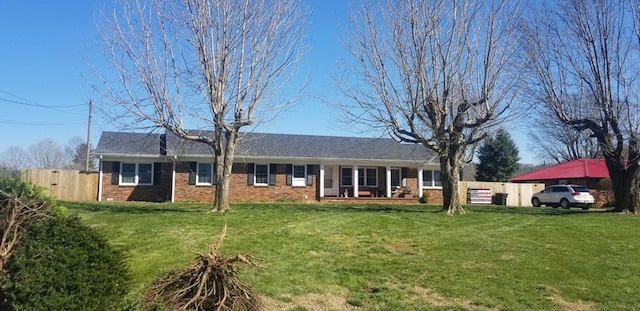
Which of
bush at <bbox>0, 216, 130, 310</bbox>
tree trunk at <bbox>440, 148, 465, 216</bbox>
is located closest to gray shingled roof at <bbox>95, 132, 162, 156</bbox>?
tree trunk at <bbox>440, 148, 465, 216</bbox>

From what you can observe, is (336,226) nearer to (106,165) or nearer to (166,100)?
(166,100)

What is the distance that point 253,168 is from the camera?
29094 millimetres

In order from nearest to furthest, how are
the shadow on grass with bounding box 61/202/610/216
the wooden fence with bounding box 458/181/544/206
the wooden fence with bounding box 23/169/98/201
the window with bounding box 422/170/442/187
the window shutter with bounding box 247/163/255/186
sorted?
the shadow on grass with bounding box 61/202/610/216
the wooden fence with bounding box 23/169/98/201
the window shutter with bounding box 247/163/255/186
the window with bounding box 422/170/442/187
the wooden fence with bounding box 458/181/544/206

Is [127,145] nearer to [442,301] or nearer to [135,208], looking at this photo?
[135,208]

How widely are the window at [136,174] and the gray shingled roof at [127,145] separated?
2.32 feet

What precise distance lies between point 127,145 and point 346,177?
13.1 m

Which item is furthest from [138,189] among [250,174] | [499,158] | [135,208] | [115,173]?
[499,158]

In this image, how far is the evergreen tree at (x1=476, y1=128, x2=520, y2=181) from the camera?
150 feet

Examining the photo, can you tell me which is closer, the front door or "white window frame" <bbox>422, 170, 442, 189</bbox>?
the front door

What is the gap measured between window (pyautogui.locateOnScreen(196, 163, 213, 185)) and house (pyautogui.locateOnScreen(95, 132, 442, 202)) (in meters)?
0.05

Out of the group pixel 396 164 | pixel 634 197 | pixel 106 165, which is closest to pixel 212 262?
pixel 634 197

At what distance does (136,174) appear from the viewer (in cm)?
2809

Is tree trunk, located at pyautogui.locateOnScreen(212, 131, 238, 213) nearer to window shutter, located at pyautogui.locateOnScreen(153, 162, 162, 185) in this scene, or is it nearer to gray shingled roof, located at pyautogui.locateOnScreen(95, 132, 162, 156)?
gray shingled roof, located at pyautogui.locateOnScreen(95, 132, 162, 156)

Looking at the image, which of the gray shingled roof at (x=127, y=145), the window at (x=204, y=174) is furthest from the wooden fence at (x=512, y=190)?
the gray shingled roof at (x=127, y=145)
